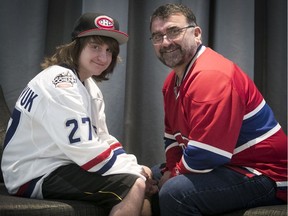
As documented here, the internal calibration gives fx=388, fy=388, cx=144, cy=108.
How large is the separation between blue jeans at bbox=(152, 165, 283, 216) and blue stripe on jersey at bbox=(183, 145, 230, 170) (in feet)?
0.12

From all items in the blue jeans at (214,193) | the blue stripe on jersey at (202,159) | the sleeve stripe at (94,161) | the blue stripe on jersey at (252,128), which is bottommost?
the blue jeans at (214,193)

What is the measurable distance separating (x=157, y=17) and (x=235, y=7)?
662 mm

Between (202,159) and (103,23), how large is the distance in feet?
2.24

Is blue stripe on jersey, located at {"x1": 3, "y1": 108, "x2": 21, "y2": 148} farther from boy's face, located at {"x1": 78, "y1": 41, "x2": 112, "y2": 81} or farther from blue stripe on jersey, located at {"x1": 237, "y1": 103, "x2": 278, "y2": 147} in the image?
blue stripe on jersey, located at {"x1": 237, "y1": 103, "x2": 278, "y2": 147}

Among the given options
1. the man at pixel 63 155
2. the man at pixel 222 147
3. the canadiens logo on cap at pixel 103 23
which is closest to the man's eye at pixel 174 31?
the man at pixel 222 147

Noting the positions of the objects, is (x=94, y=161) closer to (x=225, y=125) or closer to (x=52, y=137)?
(x=52, y=137)

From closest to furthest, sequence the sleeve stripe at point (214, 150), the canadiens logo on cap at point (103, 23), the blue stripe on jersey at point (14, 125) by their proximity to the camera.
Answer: the sleeve stripe at point (214, 150)
the blue stripe on jersey at point (14, 125)
the canadiens logo on cap at point (103, 23)

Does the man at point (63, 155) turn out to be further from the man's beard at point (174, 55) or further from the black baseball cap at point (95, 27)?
the man's beard at point (174, 55)

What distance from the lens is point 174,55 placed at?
1525mm

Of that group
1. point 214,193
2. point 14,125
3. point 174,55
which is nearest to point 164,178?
point 214,193

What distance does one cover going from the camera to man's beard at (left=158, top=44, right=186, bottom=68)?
4.99 feet

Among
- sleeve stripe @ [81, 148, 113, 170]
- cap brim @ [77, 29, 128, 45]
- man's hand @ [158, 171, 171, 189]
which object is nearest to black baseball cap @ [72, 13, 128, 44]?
cap brim @ [77, 29, 128, 45]

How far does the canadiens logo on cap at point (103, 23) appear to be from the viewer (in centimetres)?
154

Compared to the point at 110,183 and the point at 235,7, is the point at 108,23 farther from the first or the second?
the point at 235,7
